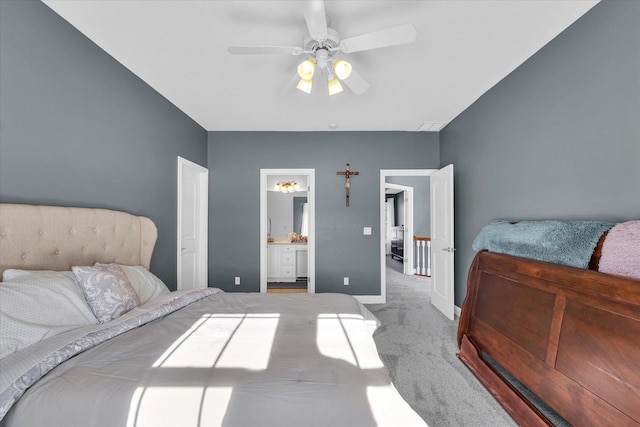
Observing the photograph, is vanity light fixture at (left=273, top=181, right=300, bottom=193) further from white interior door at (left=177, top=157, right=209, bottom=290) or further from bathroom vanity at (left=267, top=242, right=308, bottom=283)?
white interior door at (left=177, top=157, right=209, bottom=290)

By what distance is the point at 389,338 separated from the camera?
2703 mm

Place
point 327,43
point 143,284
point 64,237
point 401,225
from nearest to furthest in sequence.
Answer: point 64,237 < point 327,43 < point 143,284 < point 401,225

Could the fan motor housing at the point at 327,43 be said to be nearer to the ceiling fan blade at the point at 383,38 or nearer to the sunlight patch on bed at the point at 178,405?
the ceiling fan blade at the point at 383,38

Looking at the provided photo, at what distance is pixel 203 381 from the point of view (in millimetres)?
1030

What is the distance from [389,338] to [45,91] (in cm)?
342

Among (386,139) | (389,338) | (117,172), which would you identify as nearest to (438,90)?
(386,139)

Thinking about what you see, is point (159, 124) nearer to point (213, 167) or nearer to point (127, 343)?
point (213, 167)

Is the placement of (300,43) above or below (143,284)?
above

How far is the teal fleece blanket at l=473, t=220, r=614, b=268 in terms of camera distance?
Result: 1.48 metres

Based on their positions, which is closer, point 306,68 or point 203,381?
point 203,381

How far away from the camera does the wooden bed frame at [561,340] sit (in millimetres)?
1192

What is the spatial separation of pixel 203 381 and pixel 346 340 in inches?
27.4

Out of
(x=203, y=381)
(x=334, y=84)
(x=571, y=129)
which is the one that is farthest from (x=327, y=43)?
(x=203, y=381)

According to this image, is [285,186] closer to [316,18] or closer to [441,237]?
[441,237]
